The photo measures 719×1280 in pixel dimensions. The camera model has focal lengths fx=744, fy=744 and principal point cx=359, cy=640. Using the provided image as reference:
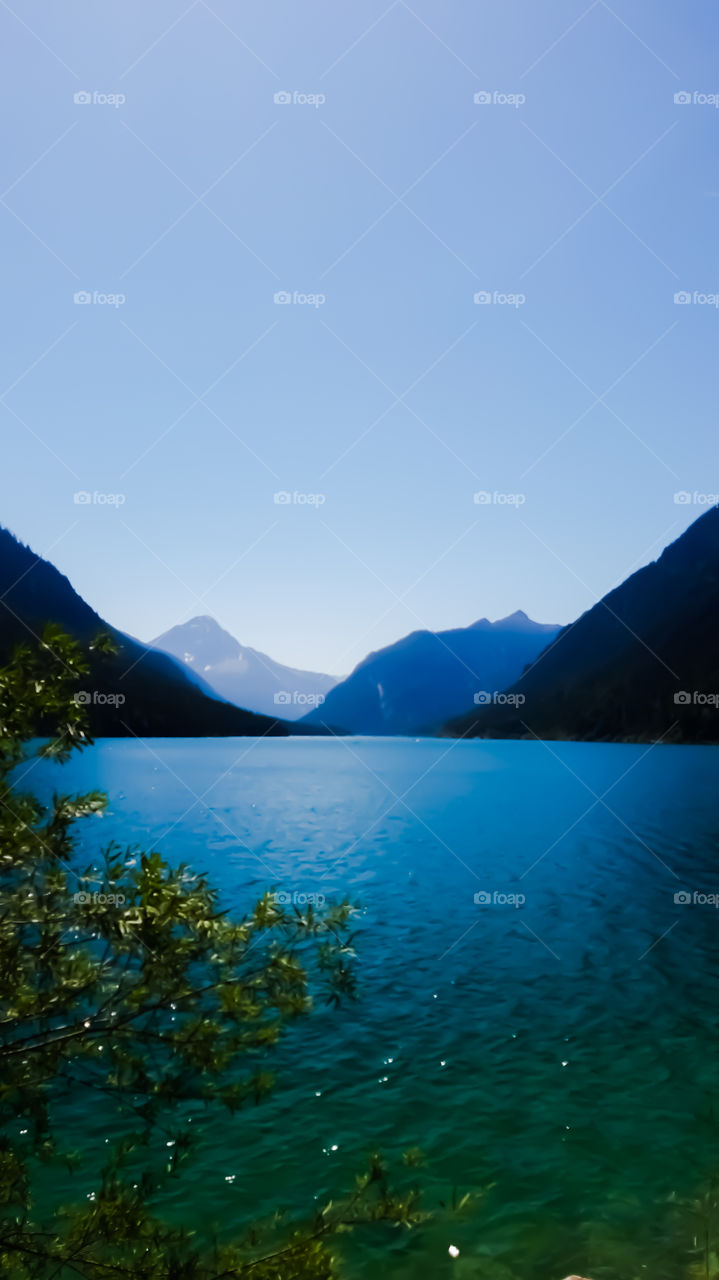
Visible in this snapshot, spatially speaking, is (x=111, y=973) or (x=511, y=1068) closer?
(x=111, y=973)

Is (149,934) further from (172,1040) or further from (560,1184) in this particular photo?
(560,1184)

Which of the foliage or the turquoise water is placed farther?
the turquoise water

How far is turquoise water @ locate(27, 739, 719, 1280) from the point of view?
11344 mm

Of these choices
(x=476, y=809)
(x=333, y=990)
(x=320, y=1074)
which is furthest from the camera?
(x=476, y=809)

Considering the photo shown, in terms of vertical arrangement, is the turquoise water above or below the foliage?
below

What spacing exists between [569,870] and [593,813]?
30.4m

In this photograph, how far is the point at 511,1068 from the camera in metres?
16.8

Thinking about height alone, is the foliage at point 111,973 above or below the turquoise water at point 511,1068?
above

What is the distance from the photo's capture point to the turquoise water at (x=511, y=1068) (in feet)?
37.2

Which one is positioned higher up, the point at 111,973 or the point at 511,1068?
the point at 111,973

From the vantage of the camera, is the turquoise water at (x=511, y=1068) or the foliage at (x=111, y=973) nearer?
the foliage at (x=111, y=973)

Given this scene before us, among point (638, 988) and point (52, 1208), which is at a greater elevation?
point (638, 988)

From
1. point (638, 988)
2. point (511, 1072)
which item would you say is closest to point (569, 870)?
point (638, 988)

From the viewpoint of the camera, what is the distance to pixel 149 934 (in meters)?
5.51
